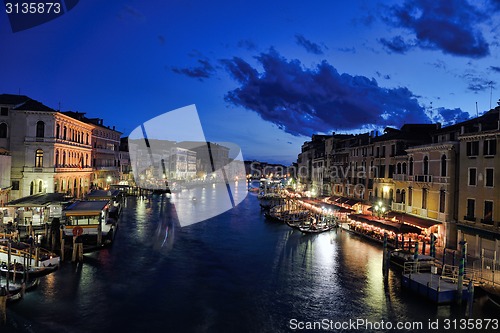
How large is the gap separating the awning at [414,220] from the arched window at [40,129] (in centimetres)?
3626

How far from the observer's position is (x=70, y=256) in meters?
26.1

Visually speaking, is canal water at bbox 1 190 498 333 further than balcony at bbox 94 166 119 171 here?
No

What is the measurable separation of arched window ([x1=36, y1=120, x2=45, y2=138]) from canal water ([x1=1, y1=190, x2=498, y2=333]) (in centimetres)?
1715

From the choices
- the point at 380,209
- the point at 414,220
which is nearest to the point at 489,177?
the point at 414,220

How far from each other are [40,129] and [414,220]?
124 ft

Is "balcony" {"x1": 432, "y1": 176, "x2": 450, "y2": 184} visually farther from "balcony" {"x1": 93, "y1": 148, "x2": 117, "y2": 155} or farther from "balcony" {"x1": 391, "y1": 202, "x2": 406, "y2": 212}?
"balcony" {"x1": 93, "y1": 148, "x2": 117, "y2": 155}

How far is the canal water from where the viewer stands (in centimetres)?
1684

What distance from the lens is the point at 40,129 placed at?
40.7 metres

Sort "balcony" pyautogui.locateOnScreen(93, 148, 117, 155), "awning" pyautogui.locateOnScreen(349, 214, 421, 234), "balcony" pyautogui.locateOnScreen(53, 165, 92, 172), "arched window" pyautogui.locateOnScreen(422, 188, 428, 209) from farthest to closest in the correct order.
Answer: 1. "balcony" pyautogui.locateOnScreen(93, 148, 117, 155)
2. "balcony" pyautogui.locateOnScreen(53, 165, 92, 172)
3. "arched window" pyautogui.locateOnScreen(422, 188, 428, 209)
4. "awning" pyautogui.locateOnScreen(349, 214, 421, 234)

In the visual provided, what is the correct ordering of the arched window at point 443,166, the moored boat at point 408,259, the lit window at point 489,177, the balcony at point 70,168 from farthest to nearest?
the balcony at point 70,168, the arched window at point 443,166, the lit window at point 489,177, the moored boat at point 408,259

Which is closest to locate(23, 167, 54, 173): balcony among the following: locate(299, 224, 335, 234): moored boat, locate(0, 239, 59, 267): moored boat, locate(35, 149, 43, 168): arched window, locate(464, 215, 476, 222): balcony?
locate(35, 149, 43, 168): arched window

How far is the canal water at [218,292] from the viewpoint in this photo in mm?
16844

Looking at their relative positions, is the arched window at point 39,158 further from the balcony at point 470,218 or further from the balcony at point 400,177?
the balcony at point 470,218

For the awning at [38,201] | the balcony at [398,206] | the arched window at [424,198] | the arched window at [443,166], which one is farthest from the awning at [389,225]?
the awning at [38,201]
